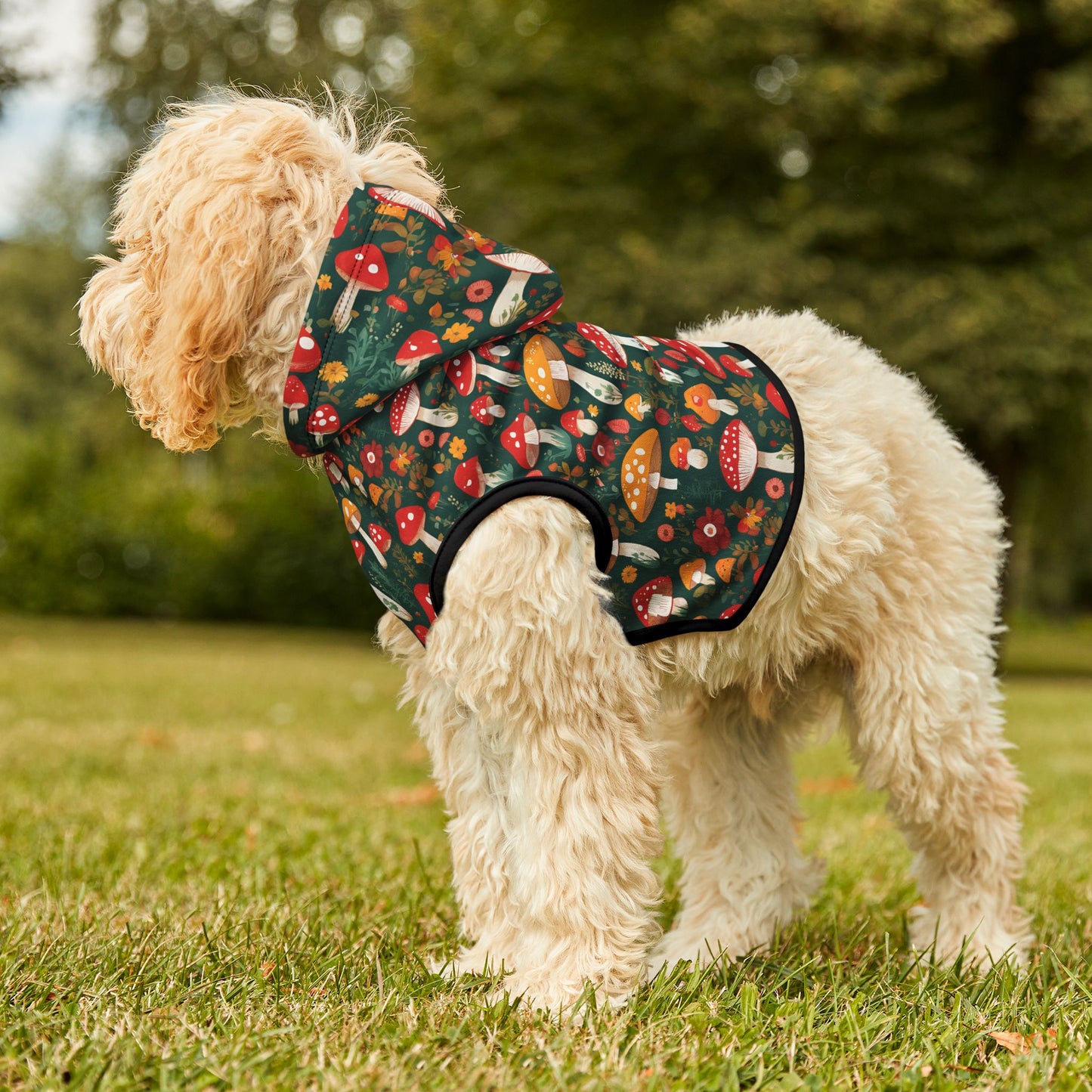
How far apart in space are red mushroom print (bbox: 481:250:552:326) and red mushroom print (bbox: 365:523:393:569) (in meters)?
0.51

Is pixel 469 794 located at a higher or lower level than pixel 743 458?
lower

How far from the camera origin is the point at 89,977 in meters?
2.59

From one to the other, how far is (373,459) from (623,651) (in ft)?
2.30

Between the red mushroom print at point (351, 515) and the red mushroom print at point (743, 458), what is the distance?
33.3 inches

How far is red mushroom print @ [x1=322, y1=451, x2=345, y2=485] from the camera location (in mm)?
2650

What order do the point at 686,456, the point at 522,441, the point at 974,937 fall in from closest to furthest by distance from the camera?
the point at 522,441, the point at 686,456, the point at 974,937

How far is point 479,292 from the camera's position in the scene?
2518mm

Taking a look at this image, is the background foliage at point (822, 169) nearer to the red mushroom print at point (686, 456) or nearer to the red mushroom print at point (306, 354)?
the red mushroom print at point (686, 456)

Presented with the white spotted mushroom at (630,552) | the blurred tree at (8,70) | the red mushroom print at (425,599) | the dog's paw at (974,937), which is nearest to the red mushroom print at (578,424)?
the white spotted mushroom at (630,552)

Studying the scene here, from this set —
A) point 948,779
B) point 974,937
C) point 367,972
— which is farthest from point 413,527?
point 974,937

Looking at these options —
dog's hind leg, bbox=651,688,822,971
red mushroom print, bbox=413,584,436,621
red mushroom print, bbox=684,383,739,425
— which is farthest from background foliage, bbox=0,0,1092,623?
red mushroom print, bbox=413,584,436,621

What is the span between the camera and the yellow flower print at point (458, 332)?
2473 mm

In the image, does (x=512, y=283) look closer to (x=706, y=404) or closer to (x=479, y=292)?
(x=479, y=292)

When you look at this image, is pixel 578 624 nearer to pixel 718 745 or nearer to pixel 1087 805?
pixel 718 745
